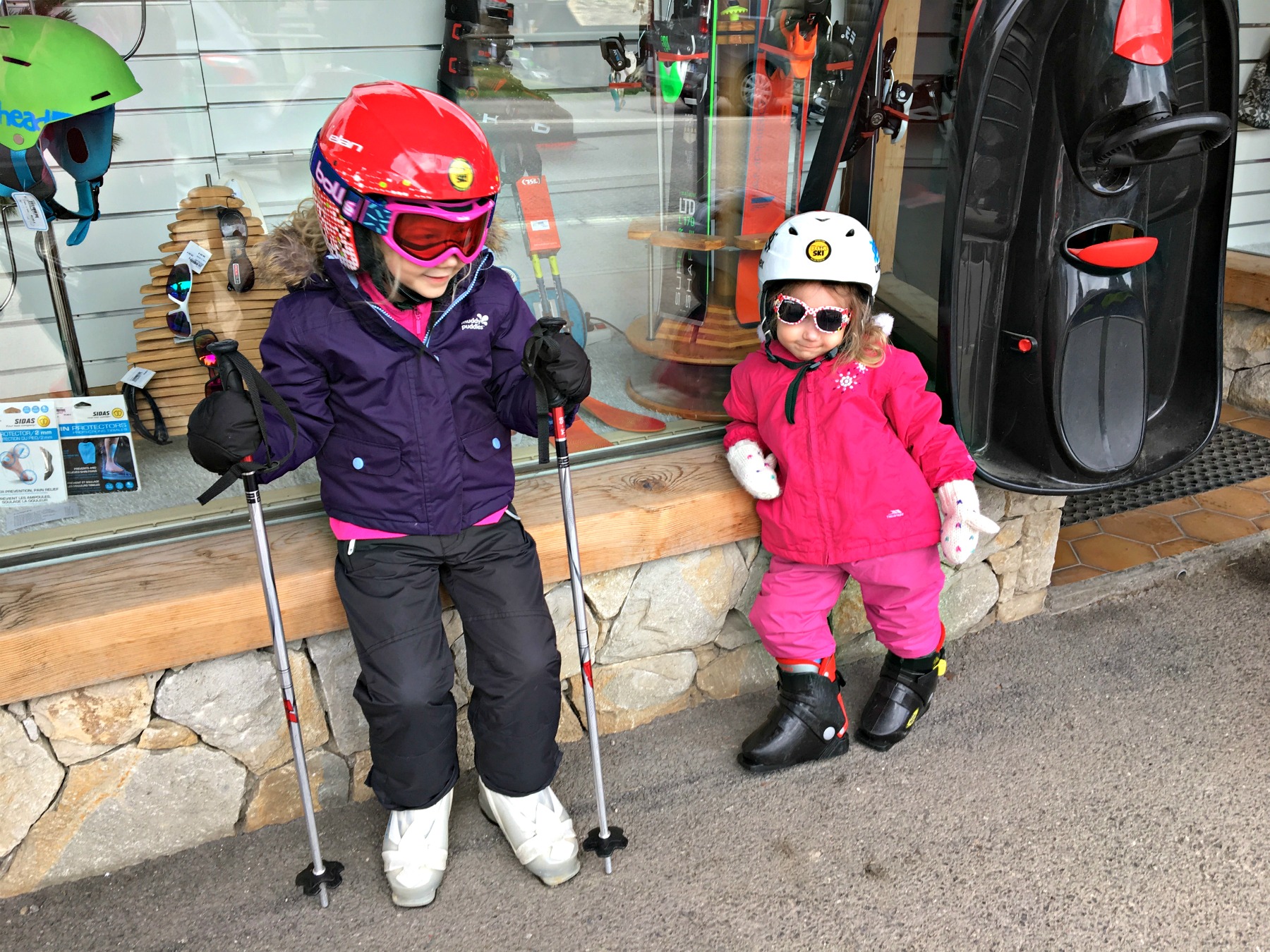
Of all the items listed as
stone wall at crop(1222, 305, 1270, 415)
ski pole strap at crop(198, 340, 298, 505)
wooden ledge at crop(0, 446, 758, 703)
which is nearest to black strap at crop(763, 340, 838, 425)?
wooden ledge at crop(0, 446, 758, 703)

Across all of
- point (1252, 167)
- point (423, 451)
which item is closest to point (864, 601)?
point (423, 451)

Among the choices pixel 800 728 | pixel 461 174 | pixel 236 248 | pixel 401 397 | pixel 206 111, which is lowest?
pixel 800 728

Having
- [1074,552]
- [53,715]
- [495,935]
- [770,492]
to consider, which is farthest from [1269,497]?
[53,715]

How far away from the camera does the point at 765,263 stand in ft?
8.07

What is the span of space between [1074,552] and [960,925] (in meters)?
1.83

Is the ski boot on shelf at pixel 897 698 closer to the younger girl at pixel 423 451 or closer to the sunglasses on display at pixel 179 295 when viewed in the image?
the younger girl at pixel 423 451

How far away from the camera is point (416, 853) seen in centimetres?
208

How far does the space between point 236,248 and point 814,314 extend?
1.47 m

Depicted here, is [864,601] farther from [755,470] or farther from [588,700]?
[588,700]

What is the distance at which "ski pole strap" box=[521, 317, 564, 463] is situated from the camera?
198cm

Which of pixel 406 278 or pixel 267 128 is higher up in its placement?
pixel 267 128

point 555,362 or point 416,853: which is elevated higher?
point 555,362

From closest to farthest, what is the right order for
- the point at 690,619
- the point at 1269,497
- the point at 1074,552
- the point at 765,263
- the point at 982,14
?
the point at 982,14 → the point at 765,263 → the point at 690,619 → the point at 1074,552 → the point at 1269,497

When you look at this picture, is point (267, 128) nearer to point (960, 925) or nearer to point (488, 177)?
point (488, 177)
